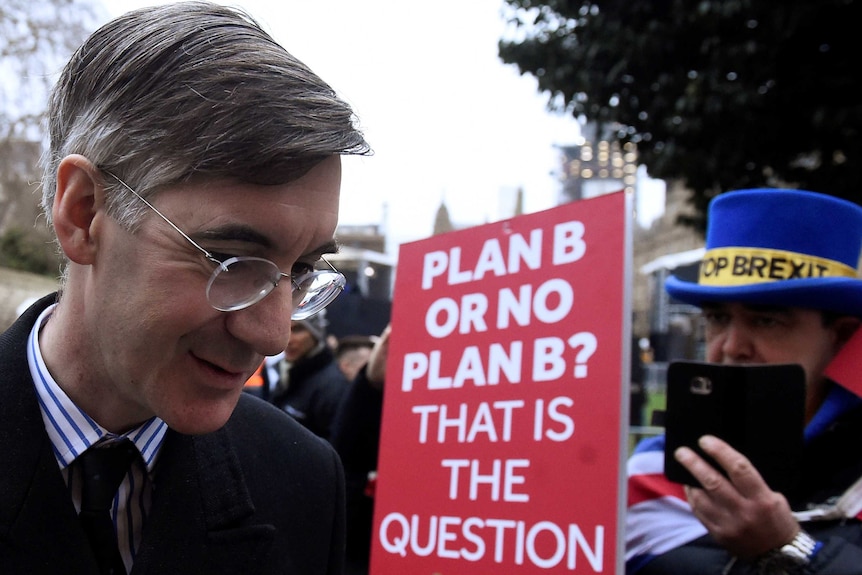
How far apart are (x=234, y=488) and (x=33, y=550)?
37 cm

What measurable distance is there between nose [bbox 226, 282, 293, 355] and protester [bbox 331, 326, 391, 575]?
1.57 meters

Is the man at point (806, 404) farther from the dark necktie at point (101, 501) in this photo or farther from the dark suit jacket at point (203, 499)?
the dark necktie at point (101, 501)

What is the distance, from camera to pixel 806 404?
7.11 ft

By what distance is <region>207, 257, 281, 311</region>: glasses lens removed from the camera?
1.18 meters

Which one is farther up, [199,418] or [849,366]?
[849,366]

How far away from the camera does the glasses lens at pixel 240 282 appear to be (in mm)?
1178

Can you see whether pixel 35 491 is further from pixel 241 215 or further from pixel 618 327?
pixel 618 327

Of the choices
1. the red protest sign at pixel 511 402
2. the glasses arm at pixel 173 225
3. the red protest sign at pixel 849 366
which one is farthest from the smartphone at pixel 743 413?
the glasses arm at pixel 173 225

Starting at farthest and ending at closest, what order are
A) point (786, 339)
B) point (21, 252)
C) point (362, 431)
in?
point (21, 252) < point (362, 431) < point (786, 339)

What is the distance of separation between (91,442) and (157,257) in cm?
37

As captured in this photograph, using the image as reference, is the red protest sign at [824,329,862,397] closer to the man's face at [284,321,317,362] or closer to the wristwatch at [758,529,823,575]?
the wristwatch at [758,529,823,575]

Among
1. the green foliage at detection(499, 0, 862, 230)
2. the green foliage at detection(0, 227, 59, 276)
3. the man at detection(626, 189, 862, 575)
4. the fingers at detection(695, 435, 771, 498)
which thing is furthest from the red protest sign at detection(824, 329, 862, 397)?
the green foliage at detection(0, 227, 59, 276)

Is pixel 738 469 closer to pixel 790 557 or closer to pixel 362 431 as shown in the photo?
pixel 790 557

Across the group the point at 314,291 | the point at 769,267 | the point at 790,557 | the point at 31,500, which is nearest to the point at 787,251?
the point at 769,267
